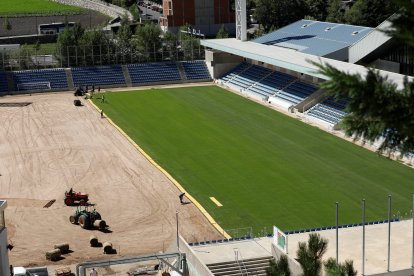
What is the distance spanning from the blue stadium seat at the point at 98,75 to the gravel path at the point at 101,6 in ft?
126

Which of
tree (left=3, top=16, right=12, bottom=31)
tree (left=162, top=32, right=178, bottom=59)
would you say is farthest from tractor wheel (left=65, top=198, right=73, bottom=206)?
tree (left=3, top=16, right=12, bottom=31)

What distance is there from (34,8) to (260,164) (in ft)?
282

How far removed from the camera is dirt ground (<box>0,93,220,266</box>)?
28266mm

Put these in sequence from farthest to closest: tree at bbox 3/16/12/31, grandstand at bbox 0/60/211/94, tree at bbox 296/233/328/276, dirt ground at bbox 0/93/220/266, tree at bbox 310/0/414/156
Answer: tree at bbox 3/16/12/31 → grandstand at bbox 0/60/211/94 → dirt ground at bbox 0/93/220/266 → tree at bbox 296/233/328/276 → tree at bbox 310/0/414/156

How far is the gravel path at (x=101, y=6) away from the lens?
355 ft

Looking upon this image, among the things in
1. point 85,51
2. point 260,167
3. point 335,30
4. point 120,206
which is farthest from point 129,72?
point 120,206

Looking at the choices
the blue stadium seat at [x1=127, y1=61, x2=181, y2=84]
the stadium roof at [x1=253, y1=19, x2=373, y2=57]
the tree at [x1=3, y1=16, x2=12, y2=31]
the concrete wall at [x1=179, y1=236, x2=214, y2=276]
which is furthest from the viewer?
the tree at [x1=3, y1=16, x2=12, y2=31]

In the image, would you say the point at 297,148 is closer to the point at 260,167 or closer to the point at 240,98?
the point at 260,167

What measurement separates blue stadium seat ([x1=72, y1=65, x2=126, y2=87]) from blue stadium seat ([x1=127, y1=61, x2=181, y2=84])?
1.15 m

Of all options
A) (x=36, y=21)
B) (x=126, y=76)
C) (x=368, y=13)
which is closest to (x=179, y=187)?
(x=126, y=76)

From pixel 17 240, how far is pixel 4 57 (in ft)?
129

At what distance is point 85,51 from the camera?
218ft

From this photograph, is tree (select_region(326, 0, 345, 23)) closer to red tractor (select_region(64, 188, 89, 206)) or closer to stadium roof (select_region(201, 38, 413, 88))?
stadium roof (select_region(201, 38, 413, 88))

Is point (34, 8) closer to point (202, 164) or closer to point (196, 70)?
point (196, 70)
